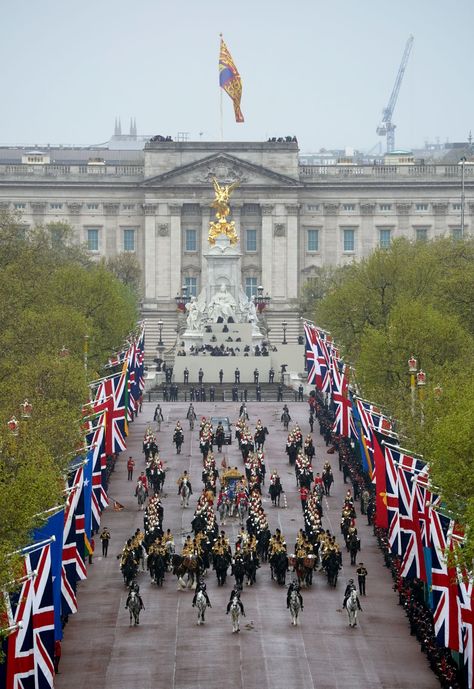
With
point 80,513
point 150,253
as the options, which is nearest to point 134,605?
point 80,513

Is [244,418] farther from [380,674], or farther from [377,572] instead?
[380,674]

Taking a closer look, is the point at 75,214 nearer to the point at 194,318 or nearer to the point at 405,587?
the point at 194,318

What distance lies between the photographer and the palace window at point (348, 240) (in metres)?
191

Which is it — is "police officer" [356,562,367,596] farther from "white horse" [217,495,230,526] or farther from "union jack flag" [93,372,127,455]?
"union jack flag" [93,372,127,455]

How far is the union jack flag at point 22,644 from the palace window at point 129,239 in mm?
145022

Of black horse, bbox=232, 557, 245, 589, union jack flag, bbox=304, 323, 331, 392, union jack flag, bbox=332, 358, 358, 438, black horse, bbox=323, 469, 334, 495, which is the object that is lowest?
black horse, bbox=232, 557, 245, 589

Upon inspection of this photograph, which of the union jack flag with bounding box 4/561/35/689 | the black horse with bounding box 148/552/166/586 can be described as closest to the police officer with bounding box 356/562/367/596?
the black horse with bounding box 148/552/166/586

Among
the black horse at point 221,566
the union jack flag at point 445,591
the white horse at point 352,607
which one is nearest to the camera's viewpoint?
the union jack flag at point 445,591

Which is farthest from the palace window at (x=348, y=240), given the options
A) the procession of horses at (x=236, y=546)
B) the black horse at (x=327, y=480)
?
the procession of horses at (x=236, y=546)

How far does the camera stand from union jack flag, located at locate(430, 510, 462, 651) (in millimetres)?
49875

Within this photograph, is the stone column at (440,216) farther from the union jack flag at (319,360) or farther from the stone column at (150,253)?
the union jack flag at (319,360)

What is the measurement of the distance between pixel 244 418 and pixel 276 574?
37905mm

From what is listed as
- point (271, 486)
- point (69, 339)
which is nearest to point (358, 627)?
point (271, 486)

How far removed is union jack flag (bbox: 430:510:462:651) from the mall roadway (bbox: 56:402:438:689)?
2.08 m
